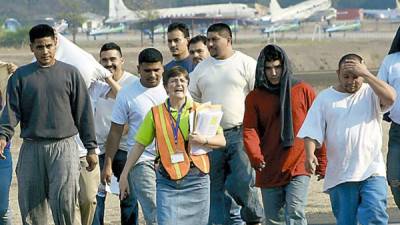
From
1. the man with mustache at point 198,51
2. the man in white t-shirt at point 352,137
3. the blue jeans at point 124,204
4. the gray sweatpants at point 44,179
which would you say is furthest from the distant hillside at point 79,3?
the man in white t-shirt at point 352,137

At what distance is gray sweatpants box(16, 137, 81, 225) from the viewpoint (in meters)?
9.63

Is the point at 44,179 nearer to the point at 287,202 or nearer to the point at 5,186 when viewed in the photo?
the point at 5,186

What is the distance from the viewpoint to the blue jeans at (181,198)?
9469mm

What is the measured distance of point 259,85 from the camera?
33.0ft

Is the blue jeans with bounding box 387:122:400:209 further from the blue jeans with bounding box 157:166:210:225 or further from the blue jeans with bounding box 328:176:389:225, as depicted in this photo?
the blue jeans with bounding box 157:166:210:225

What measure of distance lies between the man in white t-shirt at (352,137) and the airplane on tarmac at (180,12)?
347 ft

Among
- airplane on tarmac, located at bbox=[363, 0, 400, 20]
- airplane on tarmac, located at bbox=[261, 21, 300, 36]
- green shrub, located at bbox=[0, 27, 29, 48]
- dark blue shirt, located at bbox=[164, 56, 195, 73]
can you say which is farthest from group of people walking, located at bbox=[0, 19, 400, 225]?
airplane on tarmac, located at bbox=[363, 0, 400, 20]

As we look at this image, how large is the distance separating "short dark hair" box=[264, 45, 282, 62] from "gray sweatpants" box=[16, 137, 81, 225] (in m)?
1.80

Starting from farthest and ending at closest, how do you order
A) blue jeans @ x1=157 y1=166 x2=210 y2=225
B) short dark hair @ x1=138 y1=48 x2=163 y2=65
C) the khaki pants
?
the khaki pants
short dark hair @ x1=138 y1=48 x2=163 y2=65
blue jeans @ x1=157 y1=166 x2=210 y2=225

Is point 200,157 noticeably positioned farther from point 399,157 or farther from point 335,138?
point 399,157

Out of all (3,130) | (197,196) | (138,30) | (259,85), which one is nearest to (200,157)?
(197,196)

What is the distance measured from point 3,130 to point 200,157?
1596 millimetres

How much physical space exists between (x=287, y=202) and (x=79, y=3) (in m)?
128

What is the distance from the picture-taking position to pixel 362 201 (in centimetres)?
934
